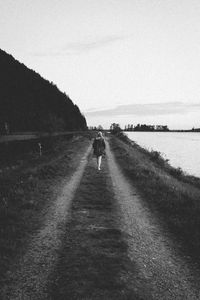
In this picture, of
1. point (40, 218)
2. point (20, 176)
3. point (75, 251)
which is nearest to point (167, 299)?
point (75, 251)

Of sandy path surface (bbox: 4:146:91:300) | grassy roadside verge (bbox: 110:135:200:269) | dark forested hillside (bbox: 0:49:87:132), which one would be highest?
dark forested hillside (bbox: 0:49:87:132)

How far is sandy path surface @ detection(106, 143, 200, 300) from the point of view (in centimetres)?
519

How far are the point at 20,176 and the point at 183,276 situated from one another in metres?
11.3

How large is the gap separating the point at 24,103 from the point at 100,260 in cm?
6524

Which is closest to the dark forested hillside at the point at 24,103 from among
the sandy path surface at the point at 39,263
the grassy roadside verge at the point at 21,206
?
the grassy roadside verge at the point at 21,206

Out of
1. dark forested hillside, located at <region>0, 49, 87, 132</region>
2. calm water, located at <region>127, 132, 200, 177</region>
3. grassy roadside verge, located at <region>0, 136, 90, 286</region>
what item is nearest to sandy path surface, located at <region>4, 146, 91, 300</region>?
grassy roadside verge, located at <region>0, 136, 90, 286</region>

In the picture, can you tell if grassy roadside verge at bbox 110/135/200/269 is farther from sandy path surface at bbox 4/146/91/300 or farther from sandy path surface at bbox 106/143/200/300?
sandy path surface at bbox 4/146/91/300

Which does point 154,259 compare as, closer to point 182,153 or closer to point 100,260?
point 100,260

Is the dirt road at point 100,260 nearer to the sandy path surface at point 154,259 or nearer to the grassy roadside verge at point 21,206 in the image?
the sandy path surface at point 154,259

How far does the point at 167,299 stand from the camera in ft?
16.1

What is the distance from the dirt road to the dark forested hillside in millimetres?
16532

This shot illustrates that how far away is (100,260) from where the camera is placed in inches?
242

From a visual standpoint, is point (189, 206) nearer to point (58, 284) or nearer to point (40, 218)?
point (40, 218)

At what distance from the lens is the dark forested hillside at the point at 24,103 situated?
1548 inches
